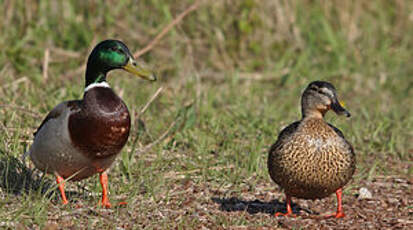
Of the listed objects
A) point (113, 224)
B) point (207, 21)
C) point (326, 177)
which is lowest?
point (113, 224)

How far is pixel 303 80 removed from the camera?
24.7 feet

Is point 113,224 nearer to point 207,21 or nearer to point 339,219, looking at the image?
point 339,219

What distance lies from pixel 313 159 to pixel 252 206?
2.20 feet

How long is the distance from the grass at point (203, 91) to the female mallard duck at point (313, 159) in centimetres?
27

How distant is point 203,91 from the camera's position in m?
6.58

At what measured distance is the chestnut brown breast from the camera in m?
3.87

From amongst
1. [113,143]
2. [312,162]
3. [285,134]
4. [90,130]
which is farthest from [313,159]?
[90,130]

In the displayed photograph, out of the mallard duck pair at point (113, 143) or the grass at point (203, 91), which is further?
the grass at point (203, 91)

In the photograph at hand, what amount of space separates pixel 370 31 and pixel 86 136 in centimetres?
544

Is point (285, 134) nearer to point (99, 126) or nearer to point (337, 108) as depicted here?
point (337, 108)

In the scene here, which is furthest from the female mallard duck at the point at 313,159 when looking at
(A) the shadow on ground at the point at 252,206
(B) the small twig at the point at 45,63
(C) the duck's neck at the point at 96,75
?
(B) the small twig at the point at 45,63

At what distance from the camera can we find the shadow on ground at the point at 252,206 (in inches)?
171

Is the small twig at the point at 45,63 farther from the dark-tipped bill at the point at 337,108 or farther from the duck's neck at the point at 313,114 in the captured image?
the dark-tipped bill at the point at 337,108

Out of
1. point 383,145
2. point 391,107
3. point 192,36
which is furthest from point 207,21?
point 383,145
